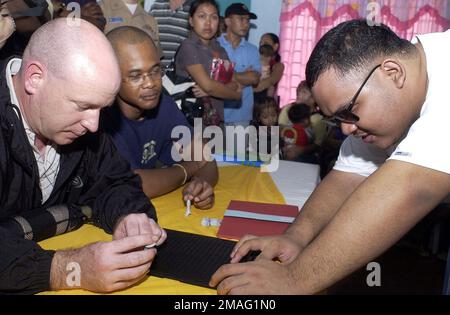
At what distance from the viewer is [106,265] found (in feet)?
3.84

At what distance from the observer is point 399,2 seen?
6.65 m

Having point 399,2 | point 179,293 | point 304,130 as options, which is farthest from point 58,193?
point 399,2

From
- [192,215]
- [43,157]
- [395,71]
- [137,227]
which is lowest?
[192,215]

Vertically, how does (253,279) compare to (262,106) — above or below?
above

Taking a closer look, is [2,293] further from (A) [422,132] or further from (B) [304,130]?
(B) [304,130]

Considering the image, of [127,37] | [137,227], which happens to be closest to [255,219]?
[137,227]

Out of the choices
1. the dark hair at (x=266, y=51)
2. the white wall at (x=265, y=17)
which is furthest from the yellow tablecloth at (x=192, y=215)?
the white wall at (x=265, y=17)

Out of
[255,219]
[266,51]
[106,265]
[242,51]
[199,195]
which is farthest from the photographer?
[266,51]

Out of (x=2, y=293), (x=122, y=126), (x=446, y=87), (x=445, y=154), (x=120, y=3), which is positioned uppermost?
(x=120, y=3)

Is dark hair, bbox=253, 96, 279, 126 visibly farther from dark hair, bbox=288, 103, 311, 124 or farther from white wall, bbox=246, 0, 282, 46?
white wall, bbox=246, 0, 282, 46

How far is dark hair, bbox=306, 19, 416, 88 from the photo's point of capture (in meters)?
1.30

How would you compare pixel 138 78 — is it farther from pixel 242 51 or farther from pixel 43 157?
pixel 242 51

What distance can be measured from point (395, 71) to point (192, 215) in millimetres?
955
